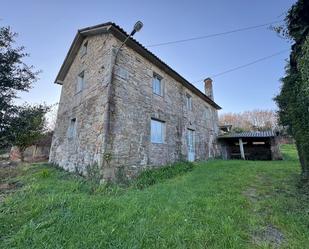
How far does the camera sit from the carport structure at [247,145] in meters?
16.5

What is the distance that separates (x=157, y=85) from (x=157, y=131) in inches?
105

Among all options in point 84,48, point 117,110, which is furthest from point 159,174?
point 84,48

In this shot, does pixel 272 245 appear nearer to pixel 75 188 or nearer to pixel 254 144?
pixel 75 188

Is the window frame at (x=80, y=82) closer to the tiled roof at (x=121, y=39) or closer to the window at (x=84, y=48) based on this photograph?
the window at (x=84, y=48)

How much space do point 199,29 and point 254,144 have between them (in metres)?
14.1

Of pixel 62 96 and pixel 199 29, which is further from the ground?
pixel 199 29

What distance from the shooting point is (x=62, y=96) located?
11.9 metres

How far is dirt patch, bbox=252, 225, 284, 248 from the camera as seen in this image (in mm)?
2848

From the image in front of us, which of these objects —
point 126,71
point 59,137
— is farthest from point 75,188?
point 59,137

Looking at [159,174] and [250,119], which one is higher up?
[250,119]

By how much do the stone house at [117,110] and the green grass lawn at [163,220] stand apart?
2.18 meters

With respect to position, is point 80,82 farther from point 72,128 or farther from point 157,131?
point 157,131

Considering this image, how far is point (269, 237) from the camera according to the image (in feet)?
9.89

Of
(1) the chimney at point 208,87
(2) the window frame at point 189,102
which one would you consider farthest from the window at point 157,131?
(1) the chimney at point 208,87
